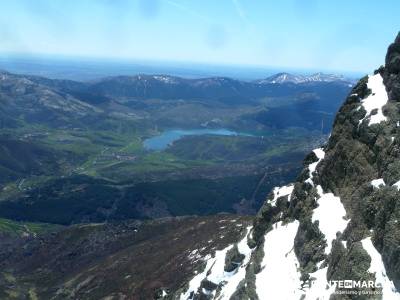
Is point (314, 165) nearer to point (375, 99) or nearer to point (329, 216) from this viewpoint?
point (375, 99)

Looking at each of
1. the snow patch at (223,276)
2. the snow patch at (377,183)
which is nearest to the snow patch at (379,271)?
the snow patch at (377,183)

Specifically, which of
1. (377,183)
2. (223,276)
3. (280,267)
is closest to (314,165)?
(280,267)

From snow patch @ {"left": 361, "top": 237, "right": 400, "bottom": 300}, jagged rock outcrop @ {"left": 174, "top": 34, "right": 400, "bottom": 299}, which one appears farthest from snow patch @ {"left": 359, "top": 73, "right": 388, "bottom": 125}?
snow patch @ {"left": 361, "top": 237, "right": 400, "bottom": 300}

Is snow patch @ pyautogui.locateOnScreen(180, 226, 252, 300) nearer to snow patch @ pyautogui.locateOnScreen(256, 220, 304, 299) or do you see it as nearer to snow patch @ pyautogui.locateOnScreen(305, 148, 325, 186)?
snow patch @ pyautogui.locateOnScreen(256, 220, 304, 299)

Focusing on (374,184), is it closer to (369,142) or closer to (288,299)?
(369,142)

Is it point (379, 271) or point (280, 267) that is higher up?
point (379, 271)

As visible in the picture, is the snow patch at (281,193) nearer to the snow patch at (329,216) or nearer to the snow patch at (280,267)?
the snow patch at (280,267)
